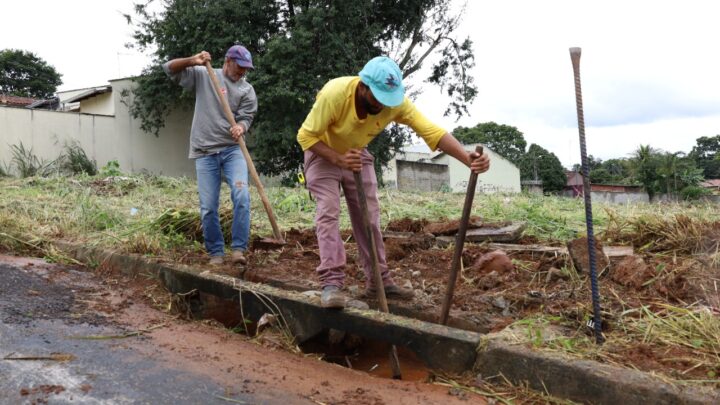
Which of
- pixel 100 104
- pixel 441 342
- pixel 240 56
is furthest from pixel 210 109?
pixel 100 104

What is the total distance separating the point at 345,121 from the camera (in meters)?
3.39

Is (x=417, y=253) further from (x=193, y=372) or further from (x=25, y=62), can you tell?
(x=25, y=62)

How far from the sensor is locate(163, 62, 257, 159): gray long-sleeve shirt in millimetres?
4719

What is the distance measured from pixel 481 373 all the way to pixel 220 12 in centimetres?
1561

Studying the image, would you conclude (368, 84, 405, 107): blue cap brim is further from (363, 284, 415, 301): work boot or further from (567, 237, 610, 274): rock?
(567, 237, 610, 274): rock

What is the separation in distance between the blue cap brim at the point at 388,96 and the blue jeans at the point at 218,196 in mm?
1831

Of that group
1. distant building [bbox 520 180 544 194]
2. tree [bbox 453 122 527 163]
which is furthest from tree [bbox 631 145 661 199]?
tree [bbox 453 122 527 163]

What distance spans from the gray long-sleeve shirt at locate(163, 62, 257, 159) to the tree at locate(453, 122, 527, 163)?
195ft

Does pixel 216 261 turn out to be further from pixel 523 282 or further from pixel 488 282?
pixel 523 282

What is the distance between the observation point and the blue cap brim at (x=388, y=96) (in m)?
3.08

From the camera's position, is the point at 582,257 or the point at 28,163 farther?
the point at 28,163

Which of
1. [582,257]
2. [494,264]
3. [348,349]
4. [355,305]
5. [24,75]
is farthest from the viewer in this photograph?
[24,75]

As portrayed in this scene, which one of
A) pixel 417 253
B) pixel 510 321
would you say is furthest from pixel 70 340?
pixel 417 253

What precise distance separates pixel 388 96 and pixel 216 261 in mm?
2157
